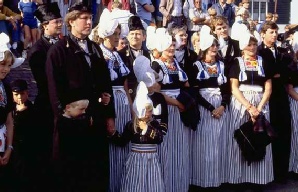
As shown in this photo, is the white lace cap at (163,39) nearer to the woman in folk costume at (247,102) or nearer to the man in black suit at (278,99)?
the woman in folk costume at (247,102)

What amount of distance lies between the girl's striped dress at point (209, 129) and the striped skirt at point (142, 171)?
3.27 feet

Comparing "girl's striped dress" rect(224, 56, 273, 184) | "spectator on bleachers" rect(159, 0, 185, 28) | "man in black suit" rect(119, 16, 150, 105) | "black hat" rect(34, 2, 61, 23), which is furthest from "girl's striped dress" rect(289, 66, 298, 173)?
"spectator on bleachers" rect(159, 0, 185, 28)

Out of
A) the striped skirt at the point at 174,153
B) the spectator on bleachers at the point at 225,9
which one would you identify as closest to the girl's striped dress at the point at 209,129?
the striped skirt at the point at 174,153

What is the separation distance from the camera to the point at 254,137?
6.66 meters

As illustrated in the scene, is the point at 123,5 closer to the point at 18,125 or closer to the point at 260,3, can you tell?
the point at 18,125

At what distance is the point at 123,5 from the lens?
35.1 feet

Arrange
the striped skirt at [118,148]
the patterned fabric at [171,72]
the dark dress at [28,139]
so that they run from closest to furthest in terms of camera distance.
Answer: the dark dress at [28,139] → the striped skirt at [118,148] → the patterned fabric at [171,72]

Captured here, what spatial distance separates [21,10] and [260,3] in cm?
1183

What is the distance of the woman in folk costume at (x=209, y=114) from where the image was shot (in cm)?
A: 658

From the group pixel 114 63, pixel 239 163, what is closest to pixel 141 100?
pixel 114 63

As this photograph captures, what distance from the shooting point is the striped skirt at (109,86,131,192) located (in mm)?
5934

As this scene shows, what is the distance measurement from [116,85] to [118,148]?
24.7 inches

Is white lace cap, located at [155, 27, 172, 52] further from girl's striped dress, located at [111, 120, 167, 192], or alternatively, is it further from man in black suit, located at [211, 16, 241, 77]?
man in black suit, located at [211, 16, 241, 77]

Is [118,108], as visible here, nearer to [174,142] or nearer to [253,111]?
[174,142]
